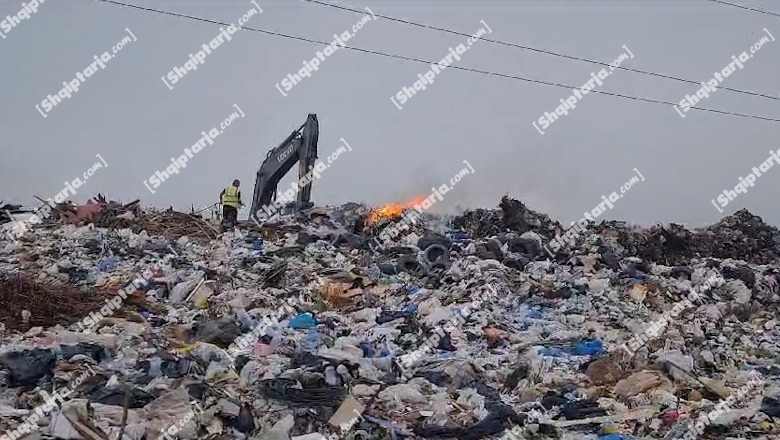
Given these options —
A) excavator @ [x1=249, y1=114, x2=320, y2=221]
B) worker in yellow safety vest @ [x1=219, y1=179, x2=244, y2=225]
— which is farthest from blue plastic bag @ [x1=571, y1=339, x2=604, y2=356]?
excavator @ [x1=249, y1=114, x2=320, y2=221]

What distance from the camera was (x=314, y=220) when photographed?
13922 millimetres

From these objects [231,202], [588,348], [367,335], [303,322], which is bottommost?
[588,348]

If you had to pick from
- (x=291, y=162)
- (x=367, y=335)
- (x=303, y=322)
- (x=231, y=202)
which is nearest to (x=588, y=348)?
(x=367, y=335)

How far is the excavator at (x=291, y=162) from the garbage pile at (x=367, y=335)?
50.7 inches

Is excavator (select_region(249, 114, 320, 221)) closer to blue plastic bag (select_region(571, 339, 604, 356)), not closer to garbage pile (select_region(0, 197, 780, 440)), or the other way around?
garbage pile (select_region(0, 197, 780, 440))

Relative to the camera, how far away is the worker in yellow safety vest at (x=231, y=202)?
13570 millimetres

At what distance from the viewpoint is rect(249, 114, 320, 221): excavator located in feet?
48.1

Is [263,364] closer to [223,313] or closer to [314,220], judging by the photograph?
[223,313]

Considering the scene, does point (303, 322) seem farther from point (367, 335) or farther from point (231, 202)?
point (231, 202)

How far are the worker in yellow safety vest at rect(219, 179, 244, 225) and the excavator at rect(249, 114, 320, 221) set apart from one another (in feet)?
3.27

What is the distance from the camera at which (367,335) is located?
7.09 meters

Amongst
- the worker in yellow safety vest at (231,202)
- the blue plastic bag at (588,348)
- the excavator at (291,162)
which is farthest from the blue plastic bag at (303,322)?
the excavator at (291,162)

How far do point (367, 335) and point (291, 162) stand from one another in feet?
27.7

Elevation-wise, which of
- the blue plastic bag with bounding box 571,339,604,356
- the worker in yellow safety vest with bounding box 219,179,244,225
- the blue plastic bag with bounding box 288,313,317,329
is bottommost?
the blue plastic bag with bounding box 571,339,604,356
